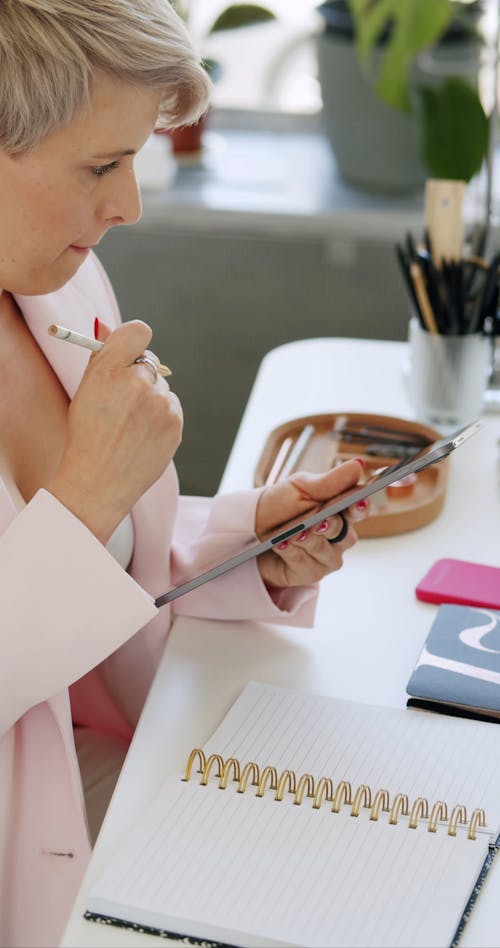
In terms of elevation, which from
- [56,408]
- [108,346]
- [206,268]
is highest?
[108,346]

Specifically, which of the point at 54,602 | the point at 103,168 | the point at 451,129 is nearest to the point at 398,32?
the point at 451,129

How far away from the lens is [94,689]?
1.23m

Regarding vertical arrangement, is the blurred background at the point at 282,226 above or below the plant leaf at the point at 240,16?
below

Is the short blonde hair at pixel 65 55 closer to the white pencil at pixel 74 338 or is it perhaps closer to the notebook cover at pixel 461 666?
the white pencil at pixel 74 338

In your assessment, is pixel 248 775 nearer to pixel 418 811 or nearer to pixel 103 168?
pixel 418 811

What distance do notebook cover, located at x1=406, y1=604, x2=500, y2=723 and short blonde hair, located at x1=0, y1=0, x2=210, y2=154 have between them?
20.6 inches

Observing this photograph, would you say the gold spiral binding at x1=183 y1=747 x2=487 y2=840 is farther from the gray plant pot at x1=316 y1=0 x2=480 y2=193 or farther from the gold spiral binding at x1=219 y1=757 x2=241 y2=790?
the gray plant pot at x1=316 y1=0 x2=480 y2=193

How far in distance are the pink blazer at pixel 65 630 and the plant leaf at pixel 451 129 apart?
45.3 inches

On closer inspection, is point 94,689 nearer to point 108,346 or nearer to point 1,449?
point 1,449

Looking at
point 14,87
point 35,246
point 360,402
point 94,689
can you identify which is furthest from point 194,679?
point 360,402

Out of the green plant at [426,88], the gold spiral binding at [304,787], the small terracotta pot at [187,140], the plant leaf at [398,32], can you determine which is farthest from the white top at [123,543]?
the small terracotta pot at [187,140]

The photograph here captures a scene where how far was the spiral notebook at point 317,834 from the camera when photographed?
743mm

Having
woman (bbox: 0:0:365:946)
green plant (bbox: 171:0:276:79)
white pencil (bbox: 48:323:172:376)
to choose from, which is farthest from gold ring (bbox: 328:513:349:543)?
green plant (bbox: 171:0:276:79)

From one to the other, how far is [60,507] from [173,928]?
0.32 meters
